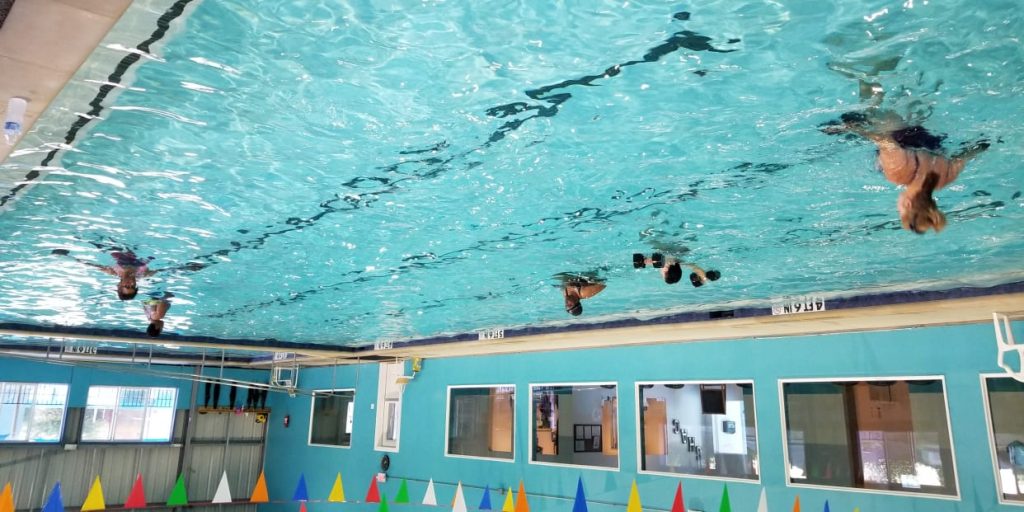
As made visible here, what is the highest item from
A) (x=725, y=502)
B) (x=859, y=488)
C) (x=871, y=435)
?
(x=871, y=435)

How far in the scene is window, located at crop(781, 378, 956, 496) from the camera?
6.12 m

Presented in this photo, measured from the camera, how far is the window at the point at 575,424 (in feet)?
28.1

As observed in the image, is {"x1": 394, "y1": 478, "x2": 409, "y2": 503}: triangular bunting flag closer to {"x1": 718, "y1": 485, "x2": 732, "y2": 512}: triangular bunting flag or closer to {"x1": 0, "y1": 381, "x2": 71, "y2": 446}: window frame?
{"x1": 718, "y1": 485, "x2": 732, "y2": 512}: triangular bunting flag

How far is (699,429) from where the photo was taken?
304 inches

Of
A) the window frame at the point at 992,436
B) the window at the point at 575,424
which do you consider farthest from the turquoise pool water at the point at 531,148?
the window at the point at 575,424

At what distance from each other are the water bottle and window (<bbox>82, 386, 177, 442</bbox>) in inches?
499

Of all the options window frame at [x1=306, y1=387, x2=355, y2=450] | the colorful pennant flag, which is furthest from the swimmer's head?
window frame at [x1=306, y1=387, x2=355, y2=450]

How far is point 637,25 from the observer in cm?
211

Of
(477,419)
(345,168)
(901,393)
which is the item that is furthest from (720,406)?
(345,168)

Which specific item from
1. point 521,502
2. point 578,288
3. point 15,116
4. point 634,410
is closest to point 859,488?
point 634,410

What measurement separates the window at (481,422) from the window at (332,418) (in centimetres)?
275

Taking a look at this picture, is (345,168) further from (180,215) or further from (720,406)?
(720,406)

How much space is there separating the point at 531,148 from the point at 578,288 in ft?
9.42

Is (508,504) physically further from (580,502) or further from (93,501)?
(93,501)
